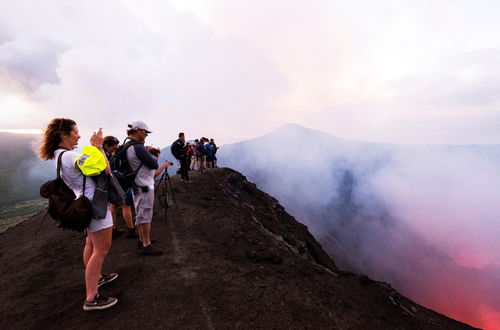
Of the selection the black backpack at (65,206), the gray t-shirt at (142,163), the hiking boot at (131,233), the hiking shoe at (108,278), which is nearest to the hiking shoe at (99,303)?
the hiking shoe at (108,278)

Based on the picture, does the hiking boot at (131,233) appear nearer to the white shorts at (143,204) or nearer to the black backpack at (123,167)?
the white shorts at (143,204)

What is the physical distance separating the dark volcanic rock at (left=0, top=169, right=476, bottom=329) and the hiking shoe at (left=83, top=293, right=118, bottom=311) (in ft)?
0.49

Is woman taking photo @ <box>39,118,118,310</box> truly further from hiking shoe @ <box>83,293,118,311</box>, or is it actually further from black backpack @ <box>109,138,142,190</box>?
black backpack @ <box>109,138,142,190</box>

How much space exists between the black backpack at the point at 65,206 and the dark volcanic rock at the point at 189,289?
195 centimetres

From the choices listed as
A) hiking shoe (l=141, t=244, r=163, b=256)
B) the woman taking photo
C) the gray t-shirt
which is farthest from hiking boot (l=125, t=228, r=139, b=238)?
the woman taking photo

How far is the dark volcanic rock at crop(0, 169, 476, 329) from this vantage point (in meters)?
4.08

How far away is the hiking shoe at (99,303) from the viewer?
150 inches

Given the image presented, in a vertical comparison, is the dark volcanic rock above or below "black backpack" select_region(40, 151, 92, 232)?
below

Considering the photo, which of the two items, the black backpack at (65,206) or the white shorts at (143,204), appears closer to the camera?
the black backpack at (65,206)

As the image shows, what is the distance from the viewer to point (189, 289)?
16.0ft

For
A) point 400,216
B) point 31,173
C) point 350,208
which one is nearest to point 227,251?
point 350,208

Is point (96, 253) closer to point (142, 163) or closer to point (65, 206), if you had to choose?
point (65, 206)

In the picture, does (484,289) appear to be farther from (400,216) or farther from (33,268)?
(33,268)

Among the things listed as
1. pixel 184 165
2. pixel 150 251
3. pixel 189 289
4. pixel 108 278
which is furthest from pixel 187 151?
pixel 189 289
